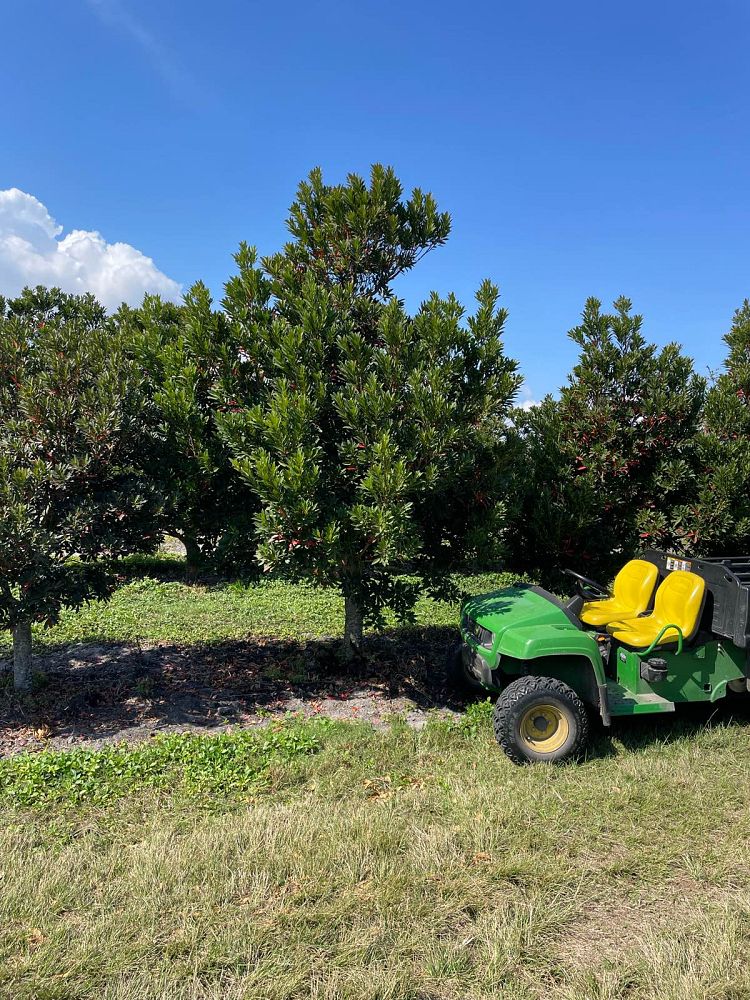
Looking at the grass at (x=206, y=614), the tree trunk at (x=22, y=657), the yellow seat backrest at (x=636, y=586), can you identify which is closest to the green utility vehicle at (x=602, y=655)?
the yellow seat backrest at (x=636, y=586)

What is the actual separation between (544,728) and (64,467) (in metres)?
4.27

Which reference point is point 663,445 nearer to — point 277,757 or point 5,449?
point 277,757

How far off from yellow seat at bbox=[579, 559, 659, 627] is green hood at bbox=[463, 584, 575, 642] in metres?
0.48

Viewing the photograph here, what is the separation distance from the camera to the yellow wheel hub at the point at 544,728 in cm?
509

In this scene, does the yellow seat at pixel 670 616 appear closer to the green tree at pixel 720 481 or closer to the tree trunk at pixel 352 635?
the green tree at pixel 720 481

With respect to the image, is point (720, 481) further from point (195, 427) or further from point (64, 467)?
point (64, 467)

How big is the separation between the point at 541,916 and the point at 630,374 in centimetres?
610

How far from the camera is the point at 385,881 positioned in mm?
3596

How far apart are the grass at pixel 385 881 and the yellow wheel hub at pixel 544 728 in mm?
246

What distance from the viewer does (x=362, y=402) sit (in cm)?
568

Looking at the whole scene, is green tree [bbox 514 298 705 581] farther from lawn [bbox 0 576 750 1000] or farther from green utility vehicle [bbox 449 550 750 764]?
lawn [bbox 0 576 750 1000]

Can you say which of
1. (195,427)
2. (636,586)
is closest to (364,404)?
(195,427)

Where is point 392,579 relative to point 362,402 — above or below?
below

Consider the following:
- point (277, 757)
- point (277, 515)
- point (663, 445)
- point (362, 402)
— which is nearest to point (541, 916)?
point (277, 757)
